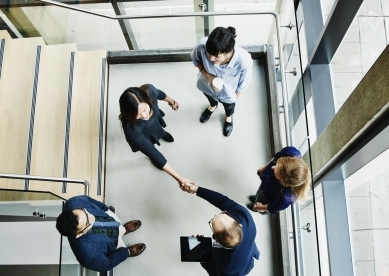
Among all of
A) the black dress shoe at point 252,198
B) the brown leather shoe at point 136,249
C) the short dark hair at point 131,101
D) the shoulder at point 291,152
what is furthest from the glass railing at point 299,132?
the brown leather shoe at point 136,249

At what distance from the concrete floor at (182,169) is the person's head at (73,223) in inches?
50.9

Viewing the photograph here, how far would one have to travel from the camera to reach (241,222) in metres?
2.77

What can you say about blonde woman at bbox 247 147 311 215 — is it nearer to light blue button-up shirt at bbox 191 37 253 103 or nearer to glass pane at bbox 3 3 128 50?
light blue button-up shirt at bbox 191 37 253 103

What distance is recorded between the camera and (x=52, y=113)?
4164 millimetres

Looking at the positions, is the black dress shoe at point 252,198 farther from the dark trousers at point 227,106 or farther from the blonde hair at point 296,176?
the blonde hair at point 296,176

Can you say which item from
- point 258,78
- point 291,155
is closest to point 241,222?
point 291,155

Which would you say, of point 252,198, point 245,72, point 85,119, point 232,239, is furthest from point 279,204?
point 85,119

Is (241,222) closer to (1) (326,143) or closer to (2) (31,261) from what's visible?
(1) (326,143)

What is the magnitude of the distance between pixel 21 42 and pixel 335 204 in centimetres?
385

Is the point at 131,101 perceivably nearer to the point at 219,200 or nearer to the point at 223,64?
the point at 223,64

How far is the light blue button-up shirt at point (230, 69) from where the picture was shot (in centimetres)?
301

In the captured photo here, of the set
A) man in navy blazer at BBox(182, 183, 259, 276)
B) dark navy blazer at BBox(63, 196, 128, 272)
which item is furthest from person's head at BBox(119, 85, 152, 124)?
man in navy blazer at BBox(182, 183, 259, 276)

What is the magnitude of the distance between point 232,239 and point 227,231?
0.07m

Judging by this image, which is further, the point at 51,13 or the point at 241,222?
the point at 51,13
